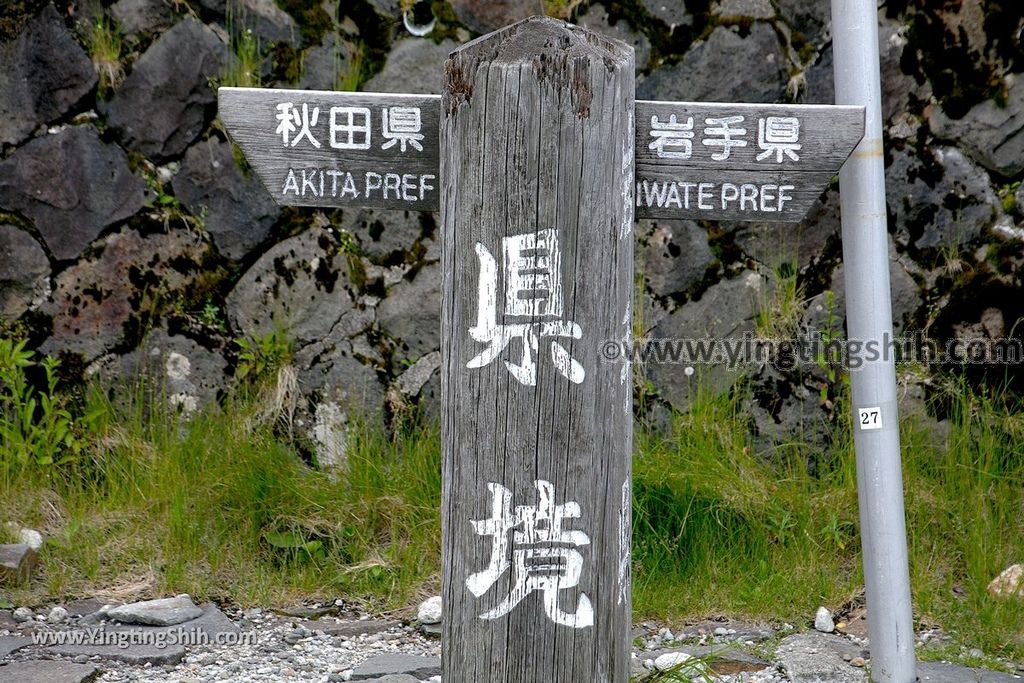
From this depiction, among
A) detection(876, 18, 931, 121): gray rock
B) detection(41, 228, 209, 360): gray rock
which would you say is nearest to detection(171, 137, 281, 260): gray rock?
detection(41, 228, 209, 360): gray rock

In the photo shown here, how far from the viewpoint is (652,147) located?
7.71ft

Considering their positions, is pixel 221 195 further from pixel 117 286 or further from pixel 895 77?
pixel 895 77

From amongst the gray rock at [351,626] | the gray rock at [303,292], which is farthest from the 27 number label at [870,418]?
the gray rock at [303,292]

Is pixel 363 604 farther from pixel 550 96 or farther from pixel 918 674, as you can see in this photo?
pixel 550 96

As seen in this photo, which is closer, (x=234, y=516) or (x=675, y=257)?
(x=234, y=516)

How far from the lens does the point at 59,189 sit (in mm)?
4289

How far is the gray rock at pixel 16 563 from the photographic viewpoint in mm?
3646

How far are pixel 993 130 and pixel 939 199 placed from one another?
367mm

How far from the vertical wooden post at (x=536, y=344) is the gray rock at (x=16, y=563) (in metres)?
2.19

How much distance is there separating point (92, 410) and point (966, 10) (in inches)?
165

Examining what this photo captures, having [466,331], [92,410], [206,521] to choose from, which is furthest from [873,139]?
[92,410]

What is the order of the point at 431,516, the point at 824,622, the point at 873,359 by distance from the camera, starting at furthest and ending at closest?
the point at 431,516, the point at 824,622, the point at 873,359

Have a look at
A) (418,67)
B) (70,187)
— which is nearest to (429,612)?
(418,67)

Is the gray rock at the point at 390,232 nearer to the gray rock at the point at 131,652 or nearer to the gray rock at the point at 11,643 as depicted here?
the gray rock at the point at 131,652
